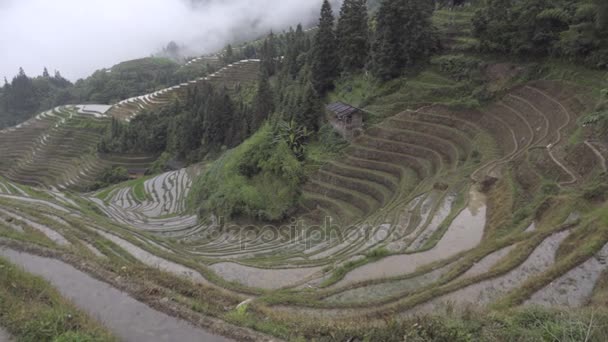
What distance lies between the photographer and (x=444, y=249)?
12.3m

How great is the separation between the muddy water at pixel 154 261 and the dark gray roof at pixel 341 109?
18.4m

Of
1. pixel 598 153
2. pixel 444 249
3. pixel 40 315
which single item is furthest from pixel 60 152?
pixel 598 153

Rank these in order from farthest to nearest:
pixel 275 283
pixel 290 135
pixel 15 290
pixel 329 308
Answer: pixel 290 135 < pixel 275 283 < pixel 329 308 < pixel 15 290

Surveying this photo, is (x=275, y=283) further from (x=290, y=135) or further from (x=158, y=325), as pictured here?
(x=290, y=135)

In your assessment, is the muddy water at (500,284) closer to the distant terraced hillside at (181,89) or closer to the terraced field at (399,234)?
the terraced field at (399,234)

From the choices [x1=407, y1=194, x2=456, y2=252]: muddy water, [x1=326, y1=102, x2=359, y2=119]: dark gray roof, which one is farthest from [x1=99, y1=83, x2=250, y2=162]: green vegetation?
[x1=407, y1=194, x2=456, y2=252]: muddy water

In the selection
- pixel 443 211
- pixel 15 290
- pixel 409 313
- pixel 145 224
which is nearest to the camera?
pixel 15 290

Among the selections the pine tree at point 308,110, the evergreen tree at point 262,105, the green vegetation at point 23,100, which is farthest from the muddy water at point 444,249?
the green vegetation at point 23,100

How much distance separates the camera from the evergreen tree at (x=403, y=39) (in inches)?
1175

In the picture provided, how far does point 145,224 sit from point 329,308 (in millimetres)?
21322

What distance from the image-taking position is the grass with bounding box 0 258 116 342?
19.1ft

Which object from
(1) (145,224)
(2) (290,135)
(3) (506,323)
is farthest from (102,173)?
(3) (506,323)

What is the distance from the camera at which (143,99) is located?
3046 inches

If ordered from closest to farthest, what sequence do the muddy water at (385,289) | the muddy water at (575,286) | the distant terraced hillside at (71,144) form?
the muddy water at (575,286), the muddy water at (385,289), the distant terraced hillside at (71,144)
